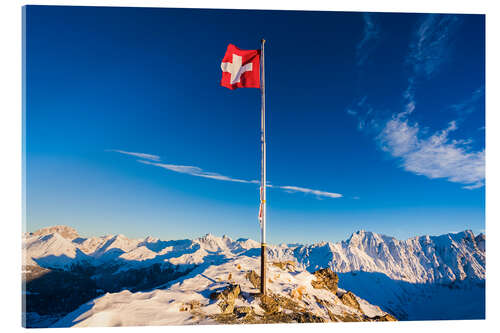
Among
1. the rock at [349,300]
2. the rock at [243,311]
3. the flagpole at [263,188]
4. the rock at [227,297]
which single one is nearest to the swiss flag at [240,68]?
the flagpole at [263,188]

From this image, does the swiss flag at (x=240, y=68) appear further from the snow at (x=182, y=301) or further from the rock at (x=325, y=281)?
the rock at (x=325, y=281)

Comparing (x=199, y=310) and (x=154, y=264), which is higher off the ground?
(x=199, y=310)

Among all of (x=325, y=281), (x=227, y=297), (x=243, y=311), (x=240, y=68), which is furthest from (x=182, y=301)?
(x=240, y=68)

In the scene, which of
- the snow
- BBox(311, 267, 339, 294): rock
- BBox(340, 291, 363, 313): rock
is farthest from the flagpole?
BBox(340, 291, 363, 313): rock

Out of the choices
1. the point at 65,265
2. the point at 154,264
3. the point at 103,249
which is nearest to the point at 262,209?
the point at 65,265

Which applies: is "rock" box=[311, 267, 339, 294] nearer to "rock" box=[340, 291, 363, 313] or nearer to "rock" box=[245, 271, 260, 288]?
"rock" box=[340, 291, 363, 313]

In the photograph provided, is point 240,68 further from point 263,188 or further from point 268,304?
point 268,304
